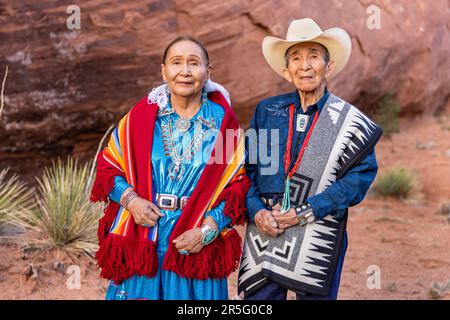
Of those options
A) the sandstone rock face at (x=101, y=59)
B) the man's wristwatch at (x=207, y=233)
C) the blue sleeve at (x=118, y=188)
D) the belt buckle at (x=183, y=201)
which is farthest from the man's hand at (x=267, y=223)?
the sandstone rock face at (x=101, y=59)

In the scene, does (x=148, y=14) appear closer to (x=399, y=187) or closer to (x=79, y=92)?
(x=79, y=92)

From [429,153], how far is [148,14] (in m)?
5.38

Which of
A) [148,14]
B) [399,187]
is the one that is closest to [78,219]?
[148,14]

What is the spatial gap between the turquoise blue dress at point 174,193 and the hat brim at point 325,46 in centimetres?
50

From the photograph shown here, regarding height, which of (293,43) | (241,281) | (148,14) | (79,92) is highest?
(148,14)

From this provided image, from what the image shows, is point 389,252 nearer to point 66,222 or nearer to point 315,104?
Result: point 66,222

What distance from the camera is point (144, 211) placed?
10.9 feet

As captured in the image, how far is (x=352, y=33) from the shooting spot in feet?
29.6

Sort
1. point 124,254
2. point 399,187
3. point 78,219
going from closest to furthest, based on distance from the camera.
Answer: point 124,254 < point 78,219 < point 399,187

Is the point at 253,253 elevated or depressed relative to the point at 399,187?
depressed

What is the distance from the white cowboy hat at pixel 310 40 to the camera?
349cm

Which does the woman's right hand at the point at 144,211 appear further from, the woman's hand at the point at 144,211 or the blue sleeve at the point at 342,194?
the blue sleeve at the point at 342,194

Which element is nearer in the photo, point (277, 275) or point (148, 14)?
point (277, 275)

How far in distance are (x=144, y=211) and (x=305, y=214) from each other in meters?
0.80
